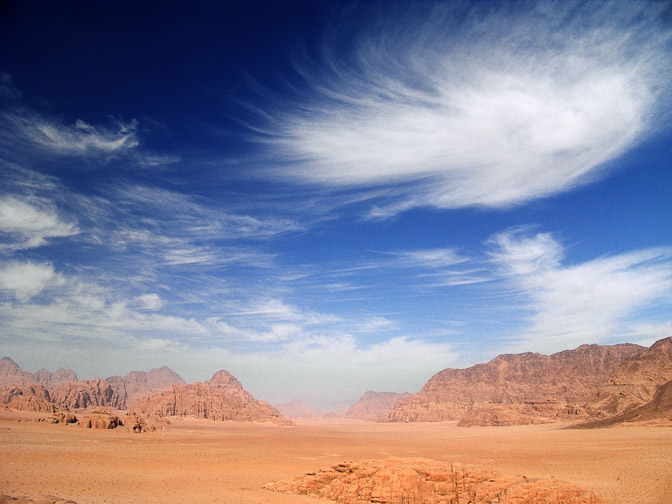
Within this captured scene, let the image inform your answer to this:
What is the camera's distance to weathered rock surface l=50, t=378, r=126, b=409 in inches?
5492

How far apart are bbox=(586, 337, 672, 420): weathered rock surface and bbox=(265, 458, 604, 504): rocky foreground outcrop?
8555 centimetres

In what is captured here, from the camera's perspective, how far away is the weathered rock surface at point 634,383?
3445 inches

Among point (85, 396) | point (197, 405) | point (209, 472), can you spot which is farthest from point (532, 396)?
point (85, 396)

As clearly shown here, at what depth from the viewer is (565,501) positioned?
16766mm

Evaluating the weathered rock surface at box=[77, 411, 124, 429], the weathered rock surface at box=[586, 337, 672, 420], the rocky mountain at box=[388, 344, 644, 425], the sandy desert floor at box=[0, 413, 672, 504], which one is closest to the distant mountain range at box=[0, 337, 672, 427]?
the weathered rock surface at box=[586, 337, 672, 420]

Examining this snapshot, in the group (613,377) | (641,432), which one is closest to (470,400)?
(613,377)

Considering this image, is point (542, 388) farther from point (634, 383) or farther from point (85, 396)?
point (85, 396)

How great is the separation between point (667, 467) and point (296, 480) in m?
26.7

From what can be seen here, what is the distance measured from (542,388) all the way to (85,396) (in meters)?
177

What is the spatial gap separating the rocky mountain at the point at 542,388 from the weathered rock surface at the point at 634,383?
48.7 feet

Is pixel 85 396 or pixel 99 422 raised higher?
pixel 99 422

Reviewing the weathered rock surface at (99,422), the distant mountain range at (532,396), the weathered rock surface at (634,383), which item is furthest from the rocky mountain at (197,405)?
the weathered rock surface at (634,383)

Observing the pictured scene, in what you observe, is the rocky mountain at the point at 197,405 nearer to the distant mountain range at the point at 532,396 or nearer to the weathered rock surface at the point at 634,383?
the distant mountain range at the point at 532,396

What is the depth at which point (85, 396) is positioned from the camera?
492 feet
